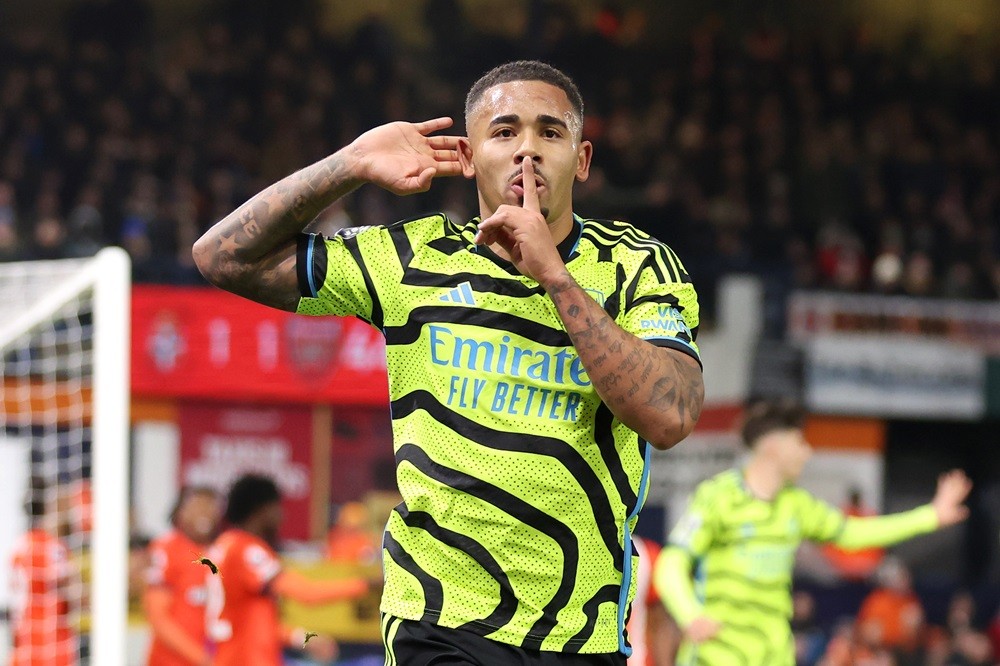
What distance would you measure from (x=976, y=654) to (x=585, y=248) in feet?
42.1

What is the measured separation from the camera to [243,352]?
13109 millimetres

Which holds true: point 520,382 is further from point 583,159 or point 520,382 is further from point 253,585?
point 253,585

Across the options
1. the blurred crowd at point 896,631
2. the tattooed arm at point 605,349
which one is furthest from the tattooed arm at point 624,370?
the blurred crowd at point 896,631

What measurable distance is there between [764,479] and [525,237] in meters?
4.70

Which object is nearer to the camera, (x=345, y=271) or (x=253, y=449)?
(x=345, y=271)

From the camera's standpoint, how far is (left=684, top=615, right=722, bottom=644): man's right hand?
6.50 meters

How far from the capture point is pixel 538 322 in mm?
2977

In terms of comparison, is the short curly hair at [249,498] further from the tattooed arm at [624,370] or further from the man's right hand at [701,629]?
the tattooed arm at [624,370]

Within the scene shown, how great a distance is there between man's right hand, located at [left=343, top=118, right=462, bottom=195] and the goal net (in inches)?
127

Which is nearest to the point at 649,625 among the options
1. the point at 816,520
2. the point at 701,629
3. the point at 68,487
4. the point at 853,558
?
the point at 816,520

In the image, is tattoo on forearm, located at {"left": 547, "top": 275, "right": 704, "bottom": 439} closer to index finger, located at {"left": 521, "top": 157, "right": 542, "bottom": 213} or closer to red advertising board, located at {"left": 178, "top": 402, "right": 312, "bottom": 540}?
index finger, located at {"left": 521, "top": 157, "right": 542, "bottom": 213}

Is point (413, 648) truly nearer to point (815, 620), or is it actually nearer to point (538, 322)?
point (538, 322)

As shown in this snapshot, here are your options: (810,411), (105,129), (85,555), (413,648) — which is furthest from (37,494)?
(810,411)

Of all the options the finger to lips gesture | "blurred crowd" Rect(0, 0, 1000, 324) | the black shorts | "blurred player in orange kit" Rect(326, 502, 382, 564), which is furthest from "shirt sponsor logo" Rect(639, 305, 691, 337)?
"blurred crowd" Rect(0, 0, 1000, 324)
